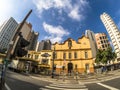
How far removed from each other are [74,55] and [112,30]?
2808 inches

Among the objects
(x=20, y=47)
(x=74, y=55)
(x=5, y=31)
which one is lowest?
(x=20, y=47)

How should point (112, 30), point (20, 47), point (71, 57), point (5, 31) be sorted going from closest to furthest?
point (20, 47), point (71, 57), point (112, 30), point (5, 31)

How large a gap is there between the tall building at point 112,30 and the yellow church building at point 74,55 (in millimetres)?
52181

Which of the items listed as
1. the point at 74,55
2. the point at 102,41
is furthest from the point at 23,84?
the point at 102,41

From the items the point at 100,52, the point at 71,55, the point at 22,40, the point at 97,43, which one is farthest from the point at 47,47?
the point at 22,40

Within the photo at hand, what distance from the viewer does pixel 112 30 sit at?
100m

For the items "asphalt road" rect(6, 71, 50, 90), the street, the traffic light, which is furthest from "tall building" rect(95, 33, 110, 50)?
the traffic light

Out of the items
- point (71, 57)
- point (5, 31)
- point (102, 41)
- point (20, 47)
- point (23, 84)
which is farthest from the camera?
point (5, 31)

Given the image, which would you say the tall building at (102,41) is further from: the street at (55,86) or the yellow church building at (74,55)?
the street at (55,86)

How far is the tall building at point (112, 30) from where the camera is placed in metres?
90.4

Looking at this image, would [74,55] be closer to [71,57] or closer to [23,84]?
[71,57]

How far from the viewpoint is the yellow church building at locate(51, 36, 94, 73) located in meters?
39.5

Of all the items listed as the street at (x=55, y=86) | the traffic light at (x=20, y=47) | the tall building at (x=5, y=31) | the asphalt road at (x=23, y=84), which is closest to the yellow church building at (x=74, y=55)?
the asphalt road at (x=23, y=84)

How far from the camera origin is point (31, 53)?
4534 cm
